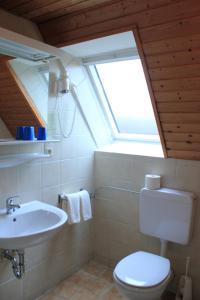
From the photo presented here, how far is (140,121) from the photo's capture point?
2721 mm

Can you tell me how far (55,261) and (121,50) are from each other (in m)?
1.97

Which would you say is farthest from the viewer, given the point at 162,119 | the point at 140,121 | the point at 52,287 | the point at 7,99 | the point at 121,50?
the point at 140,121

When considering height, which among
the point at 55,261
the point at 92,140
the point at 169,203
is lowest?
the point at 55,261

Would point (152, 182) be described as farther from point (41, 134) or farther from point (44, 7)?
point (44, 7)

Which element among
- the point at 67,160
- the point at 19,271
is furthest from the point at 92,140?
the point at 19,271

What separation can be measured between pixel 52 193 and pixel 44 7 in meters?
1.48

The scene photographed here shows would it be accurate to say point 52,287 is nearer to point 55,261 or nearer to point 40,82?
point 55,261

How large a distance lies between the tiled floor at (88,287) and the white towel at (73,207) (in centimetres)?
61

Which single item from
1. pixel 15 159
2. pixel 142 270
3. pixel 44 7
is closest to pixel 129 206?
pixel 142 270

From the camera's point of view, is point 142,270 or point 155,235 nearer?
point 142,270

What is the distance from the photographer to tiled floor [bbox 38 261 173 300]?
2.31 metres

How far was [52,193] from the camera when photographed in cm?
235

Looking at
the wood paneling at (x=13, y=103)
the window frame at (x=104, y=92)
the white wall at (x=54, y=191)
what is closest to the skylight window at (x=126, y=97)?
the window frame at (x=104, y=92)

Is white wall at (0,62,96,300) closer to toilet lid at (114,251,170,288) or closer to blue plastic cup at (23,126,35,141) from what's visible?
blue plastic cup at (23,126,35,141)
